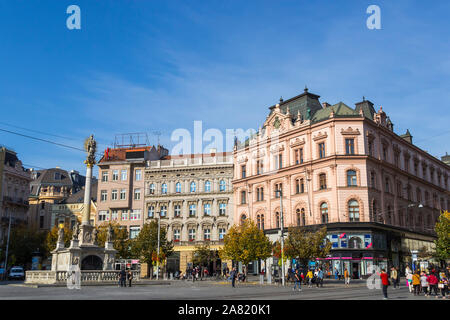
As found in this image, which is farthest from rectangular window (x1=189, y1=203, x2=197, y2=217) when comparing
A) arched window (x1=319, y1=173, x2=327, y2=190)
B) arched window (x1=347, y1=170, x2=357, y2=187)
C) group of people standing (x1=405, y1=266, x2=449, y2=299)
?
group of people standing (x1=405, y1=266, x2=449, y2=299)

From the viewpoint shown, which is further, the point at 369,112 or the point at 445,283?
the point at 369,112

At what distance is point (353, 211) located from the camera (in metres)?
49.6

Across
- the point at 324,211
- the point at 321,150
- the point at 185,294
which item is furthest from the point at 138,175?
the point at 185,294

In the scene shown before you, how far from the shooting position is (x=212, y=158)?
6738 cm

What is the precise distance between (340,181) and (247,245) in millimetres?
14013

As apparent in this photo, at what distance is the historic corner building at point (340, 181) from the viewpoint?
49.1m

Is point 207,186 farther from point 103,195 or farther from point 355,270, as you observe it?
point 355,270

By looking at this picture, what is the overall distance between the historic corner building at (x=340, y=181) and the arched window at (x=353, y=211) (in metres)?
0.11

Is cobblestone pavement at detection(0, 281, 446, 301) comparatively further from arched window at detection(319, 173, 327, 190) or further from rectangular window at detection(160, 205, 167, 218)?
rectangular window at detection(160, 205, 167, 218)

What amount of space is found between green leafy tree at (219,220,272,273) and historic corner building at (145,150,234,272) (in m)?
17.5
